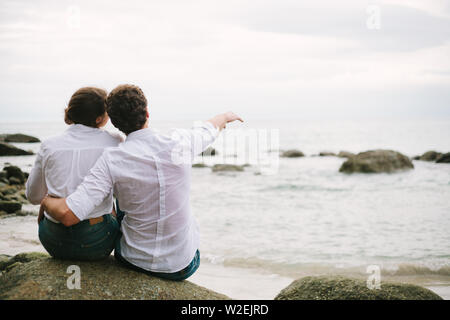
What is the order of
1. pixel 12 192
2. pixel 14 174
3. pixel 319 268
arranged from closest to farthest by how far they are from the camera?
pixel 319 268 → pixel 12 192 → pixel 14 174

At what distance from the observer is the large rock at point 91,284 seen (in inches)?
124

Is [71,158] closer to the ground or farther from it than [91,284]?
farther from it

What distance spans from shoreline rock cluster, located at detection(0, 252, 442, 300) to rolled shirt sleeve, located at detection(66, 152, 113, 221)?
0.63 metres

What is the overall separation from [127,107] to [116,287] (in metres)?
1.42

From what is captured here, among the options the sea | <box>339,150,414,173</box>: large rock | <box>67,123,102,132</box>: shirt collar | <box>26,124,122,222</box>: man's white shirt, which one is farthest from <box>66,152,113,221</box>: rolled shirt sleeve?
<box>339,150,414,173</box>: large rock

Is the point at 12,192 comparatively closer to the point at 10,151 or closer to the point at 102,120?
the point at 102,120

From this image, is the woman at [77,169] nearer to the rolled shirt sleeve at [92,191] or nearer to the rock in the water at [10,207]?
the rolled shirt sleeve at [92,191]

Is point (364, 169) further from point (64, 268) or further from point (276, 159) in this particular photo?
point (64, 268)

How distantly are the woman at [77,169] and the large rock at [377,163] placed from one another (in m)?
19.8

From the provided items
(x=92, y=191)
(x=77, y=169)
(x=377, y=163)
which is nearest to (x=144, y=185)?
(x=92, y=191)

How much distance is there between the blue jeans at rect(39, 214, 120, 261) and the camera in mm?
3244

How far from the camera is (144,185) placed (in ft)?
10.3

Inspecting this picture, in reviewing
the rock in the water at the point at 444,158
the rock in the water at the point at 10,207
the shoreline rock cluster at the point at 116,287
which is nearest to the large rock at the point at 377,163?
the rock in the water at the point at 444,158

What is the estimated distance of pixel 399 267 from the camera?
822cm
